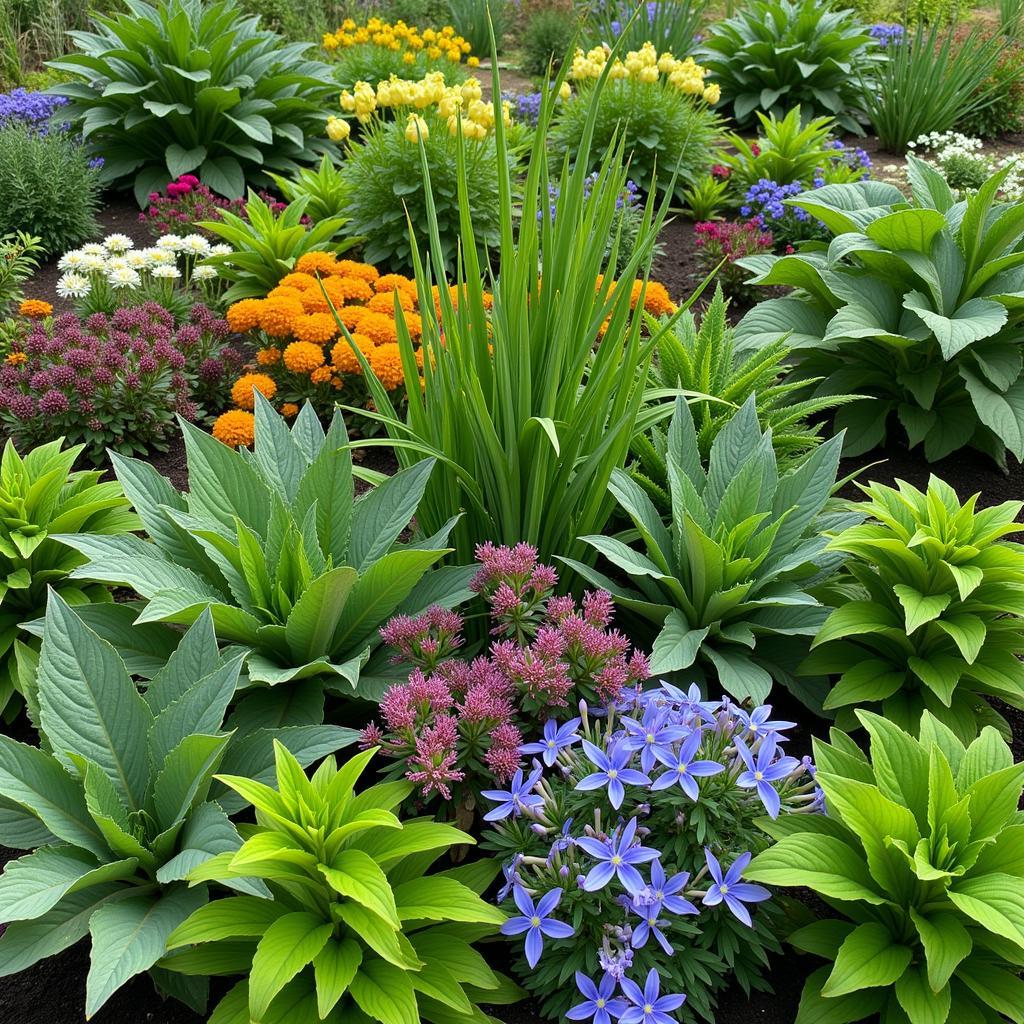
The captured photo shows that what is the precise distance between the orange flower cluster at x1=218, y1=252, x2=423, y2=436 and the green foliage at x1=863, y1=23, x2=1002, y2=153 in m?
5.20

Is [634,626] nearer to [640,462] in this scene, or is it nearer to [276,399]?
[640,462]

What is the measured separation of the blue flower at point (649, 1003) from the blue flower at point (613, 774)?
329 millimetres

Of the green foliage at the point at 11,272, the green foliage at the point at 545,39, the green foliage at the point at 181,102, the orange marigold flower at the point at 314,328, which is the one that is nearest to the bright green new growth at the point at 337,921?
the orange marigold flower at the point at 314,328

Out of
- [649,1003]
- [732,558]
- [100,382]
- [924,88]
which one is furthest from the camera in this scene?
[924,88]

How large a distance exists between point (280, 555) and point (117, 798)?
2.24 ft

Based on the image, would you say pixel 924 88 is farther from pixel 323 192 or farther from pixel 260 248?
pixel 260 248

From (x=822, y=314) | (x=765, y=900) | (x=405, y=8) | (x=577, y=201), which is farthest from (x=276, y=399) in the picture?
(x=405, y=8)

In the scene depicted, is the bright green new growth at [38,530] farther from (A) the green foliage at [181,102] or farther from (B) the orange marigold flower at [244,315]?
(A) the green foliage at [181,102]

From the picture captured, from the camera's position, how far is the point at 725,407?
3.26 metres

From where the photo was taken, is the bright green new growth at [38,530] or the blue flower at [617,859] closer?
the blue flower at [617,859]

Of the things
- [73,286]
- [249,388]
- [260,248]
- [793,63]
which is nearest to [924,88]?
[793,63]

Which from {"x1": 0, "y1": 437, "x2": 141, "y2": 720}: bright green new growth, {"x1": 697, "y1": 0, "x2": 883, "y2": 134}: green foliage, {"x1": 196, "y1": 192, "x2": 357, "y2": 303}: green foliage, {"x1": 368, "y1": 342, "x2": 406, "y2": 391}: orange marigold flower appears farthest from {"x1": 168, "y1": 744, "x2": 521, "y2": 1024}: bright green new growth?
{"x1": 697, "y1": 0, "x2": 883, "y2": 134}: green foliage

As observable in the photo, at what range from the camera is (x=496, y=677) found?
2.20 meters

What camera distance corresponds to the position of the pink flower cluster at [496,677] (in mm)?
2064
